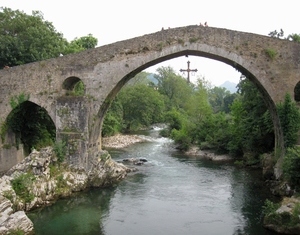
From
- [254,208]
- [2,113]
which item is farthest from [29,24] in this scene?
[254,208]

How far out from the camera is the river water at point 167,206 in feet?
37.3

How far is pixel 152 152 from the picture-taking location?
24.8 metres

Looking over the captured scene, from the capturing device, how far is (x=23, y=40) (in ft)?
68.6

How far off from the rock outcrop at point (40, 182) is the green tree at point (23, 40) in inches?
301

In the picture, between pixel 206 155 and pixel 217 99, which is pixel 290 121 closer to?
pixel 206 155

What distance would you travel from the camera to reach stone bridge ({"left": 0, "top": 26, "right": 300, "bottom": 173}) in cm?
1498

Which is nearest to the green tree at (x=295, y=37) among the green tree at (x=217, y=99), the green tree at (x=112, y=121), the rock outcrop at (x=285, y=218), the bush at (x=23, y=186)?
the rock outcrop at (x=285, y=218)

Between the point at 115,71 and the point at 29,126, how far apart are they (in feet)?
18.4

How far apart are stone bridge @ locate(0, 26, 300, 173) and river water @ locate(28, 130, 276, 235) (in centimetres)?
227

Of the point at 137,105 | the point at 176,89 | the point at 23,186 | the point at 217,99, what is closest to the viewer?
the point at 23,186

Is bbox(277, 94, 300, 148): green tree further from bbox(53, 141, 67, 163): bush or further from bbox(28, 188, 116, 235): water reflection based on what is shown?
bbox(53, 141, 67, 163): bush

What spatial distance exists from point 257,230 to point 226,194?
3742 mm

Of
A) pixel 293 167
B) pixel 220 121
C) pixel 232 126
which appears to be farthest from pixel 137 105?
pixel 293 167

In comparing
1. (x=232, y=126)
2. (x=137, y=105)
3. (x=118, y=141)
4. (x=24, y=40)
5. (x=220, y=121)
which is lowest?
(x=118, y=141)
